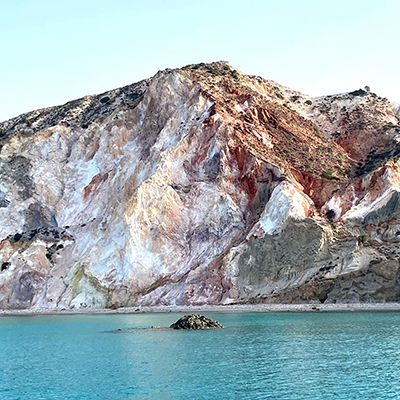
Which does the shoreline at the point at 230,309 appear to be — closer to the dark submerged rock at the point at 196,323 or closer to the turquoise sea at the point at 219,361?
the turquoise sea at the point at 219,361

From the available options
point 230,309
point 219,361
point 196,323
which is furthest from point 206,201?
point 219,361

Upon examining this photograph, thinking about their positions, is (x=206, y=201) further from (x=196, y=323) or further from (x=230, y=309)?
(x=196, y=323)

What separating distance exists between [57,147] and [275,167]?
42319 millimetres

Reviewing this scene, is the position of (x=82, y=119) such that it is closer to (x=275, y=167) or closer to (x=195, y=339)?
(x=275, y=167)

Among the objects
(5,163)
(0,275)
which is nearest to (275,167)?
(0,275)

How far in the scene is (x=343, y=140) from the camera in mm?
102500

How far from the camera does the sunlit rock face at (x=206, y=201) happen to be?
75688mm

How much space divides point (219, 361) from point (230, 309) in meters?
32.2

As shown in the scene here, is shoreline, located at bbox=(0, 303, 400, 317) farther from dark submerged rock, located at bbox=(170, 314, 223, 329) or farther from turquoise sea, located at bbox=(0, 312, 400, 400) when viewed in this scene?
dark submerged rock, located at bbox=(170, 314, 223, 329)

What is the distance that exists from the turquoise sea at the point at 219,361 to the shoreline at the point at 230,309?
392 centimetres

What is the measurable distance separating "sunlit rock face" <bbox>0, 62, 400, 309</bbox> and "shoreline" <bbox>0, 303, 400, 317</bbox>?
5.21 feet

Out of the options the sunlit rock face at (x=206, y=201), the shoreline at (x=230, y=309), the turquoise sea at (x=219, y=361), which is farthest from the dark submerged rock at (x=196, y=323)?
the sunlit rock face at (x=206, y=201)

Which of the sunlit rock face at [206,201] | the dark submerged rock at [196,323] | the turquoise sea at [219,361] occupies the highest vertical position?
the sunlit rock face at [206,201]

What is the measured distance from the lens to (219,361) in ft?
132
